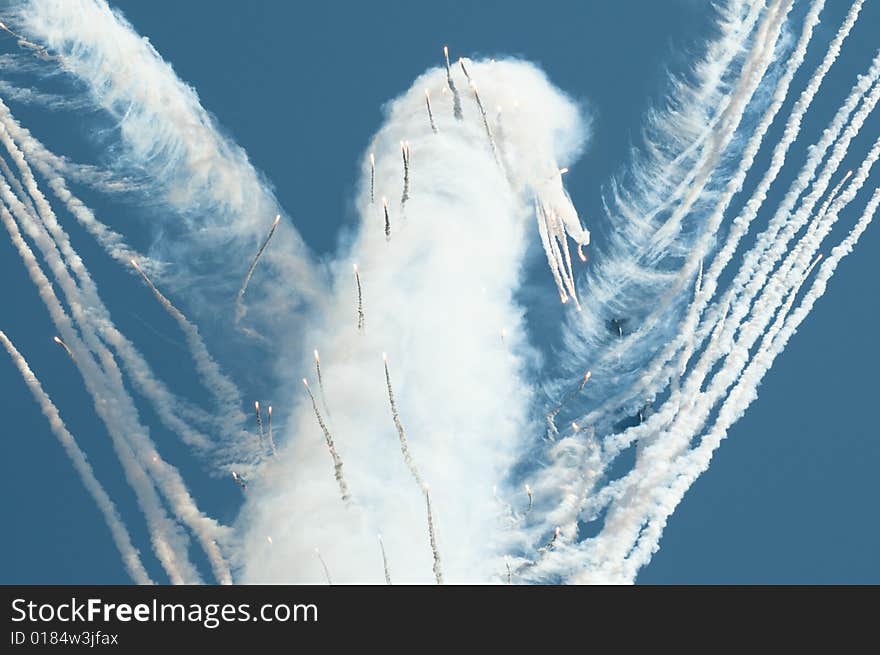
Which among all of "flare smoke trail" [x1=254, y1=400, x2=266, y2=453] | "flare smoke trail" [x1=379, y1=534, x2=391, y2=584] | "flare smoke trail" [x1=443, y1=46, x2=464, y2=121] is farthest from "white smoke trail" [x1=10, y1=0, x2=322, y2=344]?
"flare smoke trail" [x1=379, y1=534, x2=391, y2=584]

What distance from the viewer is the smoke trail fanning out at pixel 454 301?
15805mm

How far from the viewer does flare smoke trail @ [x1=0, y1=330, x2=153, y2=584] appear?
1592 centimetres

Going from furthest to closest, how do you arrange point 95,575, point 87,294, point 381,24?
point 381,24, point 95,575, point 87,294

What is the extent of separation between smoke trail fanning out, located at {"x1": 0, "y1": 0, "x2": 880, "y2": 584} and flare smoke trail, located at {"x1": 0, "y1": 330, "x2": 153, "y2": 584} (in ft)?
0.13

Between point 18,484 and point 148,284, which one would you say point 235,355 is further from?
point 18,484

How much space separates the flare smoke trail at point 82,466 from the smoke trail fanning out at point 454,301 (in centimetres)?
4

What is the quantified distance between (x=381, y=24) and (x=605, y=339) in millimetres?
6039

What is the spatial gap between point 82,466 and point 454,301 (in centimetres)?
554

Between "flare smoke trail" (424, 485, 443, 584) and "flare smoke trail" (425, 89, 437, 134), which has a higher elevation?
"flare smoke trail" (425, 89, 437, 134)

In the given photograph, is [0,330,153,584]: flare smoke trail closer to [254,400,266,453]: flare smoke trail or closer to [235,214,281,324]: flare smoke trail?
[254,400,266,453]: flare smoke trail

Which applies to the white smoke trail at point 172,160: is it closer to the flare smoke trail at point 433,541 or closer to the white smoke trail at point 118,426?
the white smoke trail at point 118,426
